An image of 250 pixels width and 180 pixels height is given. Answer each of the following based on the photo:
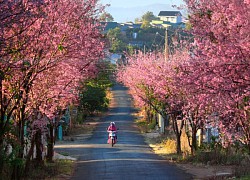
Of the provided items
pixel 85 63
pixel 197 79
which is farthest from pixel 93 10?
pixel 197 79

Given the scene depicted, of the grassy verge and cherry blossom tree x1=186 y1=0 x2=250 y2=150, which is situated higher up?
cherry blossom tree x1=186 y1=0 x2=250 y2=150

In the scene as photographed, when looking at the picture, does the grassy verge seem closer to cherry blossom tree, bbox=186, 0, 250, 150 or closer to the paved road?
the paved road

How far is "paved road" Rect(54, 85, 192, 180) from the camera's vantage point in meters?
20.0

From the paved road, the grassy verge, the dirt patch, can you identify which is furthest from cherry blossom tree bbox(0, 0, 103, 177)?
the dirt patch

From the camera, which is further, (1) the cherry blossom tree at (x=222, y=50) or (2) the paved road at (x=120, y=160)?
(2) the paved road at (x=120, y=160)

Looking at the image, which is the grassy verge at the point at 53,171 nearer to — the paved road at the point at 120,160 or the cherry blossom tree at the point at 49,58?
the paved road at the point at 120,160

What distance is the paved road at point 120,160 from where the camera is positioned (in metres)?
20.0

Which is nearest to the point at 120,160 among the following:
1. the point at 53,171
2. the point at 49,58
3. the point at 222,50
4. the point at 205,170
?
the point at 205,170

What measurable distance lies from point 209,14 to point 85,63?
6659 mm

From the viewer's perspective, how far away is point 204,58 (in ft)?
41.0

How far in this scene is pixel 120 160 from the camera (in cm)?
2542

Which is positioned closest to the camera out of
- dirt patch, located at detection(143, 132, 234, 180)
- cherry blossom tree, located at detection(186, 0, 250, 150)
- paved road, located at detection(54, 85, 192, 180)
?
cherry blossom tree, located at detection(186, 0, 250, 150)

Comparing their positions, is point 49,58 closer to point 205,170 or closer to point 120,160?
point 205,170

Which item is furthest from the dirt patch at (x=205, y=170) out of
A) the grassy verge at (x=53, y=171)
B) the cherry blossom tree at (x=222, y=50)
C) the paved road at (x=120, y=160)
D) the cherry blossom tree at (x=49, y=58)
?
the cherry blossom tree at (x=222, y=50)
